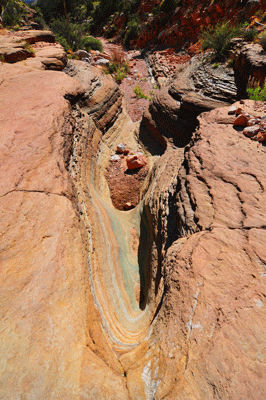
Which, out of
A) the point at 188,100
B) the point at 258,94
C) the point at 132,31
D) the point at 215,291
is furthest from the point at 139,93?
the point at 132,31

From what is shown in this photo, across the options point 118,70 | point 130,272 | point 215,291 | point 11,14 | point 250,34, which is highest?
point 250,34

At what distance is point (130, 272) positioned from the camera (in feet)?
10.5

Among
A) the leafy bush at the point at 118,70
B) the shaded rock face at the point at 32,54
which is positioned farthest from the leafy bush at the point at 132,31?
the shaded rock face at the point at 32,54

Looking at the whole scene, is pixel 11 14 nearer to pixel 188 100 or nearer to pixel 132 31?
pixel 132 31

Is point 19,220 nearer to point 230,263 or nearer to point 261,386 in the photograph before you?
point 230,263

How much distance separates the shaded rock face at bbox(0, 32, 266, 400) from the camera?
1383mm

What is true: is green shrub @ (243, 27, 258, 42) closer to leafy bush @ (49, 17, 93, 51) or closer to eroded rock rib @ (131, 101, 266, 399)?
eroded rock rib @ (131, 101, 266, 399)

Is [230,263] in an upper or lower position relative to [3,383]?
upper

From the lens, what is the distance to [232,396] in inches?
45.9

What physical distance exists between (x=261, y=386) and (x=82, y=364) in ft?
3.97

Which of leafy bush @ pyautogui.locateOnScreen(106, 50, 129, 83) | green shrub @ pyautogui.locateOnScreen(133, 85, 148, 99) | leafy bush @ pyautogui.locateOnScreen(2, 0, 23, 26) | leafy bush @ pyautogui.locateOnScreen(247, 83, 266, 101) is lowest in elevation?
green shrub @ pyautogui.locateOnScreen(133, 85, 148, 99)

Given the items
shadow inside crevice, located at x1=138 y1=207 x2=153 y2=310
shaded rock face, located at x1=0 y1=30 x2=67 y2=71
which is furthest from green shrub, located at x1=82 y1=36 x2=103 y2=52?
shadow inside crevice, located at x1=138 y1=207 x2=153 y2=310

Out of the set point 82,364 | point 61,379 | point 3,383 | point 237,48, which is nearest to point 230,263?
point 82,364

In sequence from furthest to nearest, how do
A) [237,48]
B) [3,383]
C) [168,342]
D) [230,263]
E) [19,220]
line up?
[237,48] → [19,220] → [230,263] → [168,342] → [3,383]
